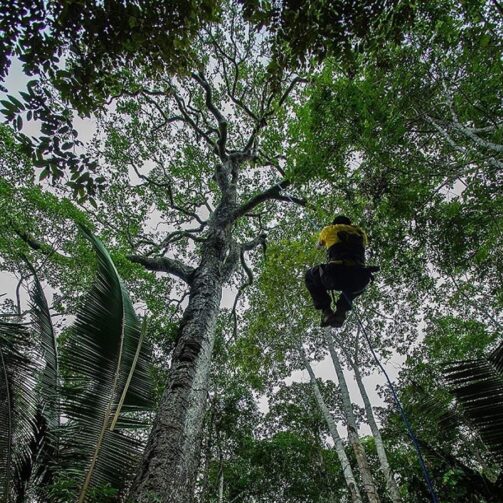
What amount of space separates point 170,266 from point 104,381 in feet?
7.57

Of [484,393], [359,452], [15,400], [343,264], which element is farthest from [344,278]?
[359,452]

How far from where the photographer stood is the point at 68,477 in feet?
6.48

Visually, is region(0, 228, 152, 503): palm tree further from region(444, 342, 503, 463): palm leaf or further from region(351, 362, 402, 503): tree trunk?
region(351, 362, 402, 503): tree trunk

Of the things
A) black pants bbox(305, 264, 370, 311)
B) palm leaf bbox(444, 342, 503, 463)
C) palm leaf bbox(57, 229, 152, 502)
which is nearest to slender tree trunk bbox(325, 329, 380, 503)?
black pants bbox(305, 264, 370, 311)

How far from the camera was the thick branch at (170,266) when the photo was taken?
4180mm

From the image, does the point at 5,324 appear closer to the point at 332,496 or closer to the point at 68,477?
the point at 68,477

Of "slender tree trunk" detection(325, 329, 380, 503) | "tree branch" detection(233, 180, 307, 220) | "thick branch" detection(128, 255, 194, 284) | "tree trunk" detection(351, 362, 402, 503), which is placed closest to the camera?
"thick branch" detection(128, 255, 194, 284)

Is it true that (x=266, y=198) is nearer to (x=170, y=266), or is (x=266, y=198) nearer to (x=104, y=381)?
(x=170, y=266)

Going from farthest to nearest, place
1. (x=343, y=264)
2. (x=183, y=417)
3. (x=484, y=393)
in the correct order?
(x=343, y=264), (x=484, y=393), (x=183, y=417)

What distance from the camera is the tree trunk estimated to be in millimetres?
6613

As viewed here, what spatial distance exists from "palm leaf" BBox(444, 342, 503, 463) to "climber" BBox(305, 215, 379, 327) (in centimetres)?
125

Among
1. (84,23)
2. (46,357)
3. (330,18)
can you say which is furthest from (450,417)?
(84,23)

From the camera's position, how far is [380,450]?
775 centimetres

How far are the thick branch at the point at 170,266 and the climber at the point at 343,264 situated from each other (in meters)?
1.65
